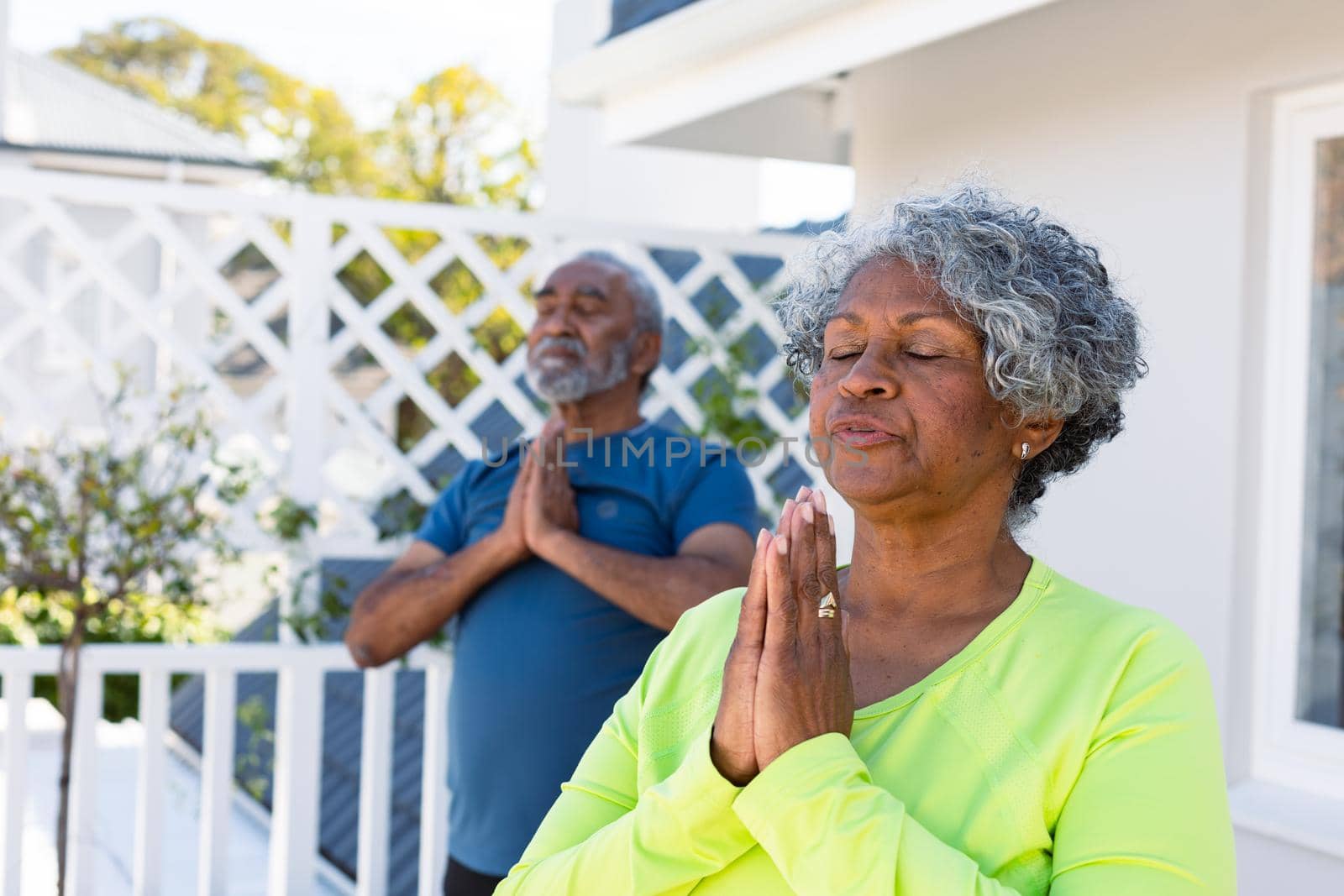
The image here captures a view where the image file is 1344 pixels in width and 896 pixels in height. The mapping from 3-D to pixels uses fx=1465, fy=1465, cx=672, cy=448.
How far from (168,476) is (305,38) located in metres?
30.7

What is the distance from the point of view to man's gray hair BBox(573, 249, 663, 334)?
124 inches

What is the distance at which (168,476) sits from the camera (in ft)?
12.7

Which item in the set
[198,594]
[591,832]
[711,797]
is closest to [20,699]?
[198,594]

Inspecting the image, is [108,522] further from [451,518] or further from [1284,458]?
[1284,458]

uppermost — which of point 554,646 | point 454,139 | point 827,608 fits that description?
point 454,139

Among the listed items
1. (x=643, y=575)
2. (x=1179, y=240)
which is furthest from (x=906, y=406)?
(x=1179, y=240)

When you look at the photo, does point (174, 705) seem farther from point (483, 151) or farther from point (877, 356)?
point (483, 151)

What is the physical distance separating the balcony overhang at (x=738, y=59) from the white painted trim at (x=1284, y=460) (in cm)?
66

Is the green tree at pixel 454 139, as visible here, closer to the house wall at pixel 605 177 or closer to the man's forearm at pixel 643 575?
the house wall at pixel 605 177

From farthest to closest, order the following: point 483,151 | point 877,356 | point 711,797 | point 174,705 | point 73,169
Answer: point 483,151 → point 73,169 → point 174,705 → point 877,356 → point 711,797

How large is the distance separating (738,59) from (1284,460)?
1600mm

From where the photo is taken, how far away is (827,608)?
1.31 meters

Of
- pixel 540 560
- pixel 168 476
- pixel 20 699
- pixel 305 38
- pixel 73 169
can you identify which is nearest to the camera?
pixel 540 560

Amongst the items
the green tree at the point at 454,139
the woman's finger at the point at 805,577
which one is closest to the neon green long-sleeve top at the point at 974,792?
the woman's finger at the point at 805,577
